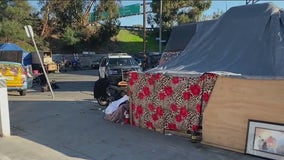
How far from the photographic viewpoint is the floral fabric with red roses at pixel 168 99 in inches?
355

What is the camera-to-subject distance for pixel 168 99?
977 centimetres

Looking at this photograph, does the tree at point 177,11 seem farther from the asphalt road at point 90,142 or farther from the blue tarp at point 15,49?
the asphalt road at point 90,142

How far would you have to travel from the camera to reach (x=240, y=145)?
7.98 meters

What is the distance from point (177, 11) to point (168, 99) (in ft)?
199

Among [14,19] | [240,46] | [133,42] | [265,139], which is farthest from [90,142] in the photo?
[133,42]

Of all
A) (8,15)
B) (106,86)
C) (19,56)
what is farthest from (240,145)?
(8,15)

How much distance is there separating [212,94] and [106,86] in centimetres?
721

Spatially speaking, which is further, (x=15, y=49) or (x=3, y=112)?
(x=15, y=49)

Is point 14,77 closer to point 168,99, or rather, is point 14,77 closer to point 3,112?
point 3,112

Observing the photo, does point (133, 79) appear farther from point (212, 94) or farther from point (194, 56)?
point (212, 94)

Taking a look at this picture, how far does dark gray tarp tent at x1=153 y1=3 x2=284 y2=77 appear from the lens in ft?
29.0

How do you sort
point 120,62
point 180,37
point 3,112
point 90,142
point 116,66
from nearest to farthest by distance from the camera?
point 90,142 < point 3,112 < point 180,37 < point 116,66 < point 120,62

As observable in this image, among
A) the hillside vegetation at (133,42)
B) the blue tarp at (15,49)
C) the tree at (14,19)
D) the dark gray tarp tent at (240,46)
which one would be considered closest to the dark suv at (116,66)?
the dark gray tarp tent at (240,46)

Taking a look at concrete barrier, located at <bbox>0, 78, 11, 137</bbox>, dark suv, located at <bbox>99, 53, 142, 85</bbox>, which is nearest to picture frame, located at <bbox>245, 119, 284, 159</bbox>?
concrete barrier, located at <bbox>0, 78, 11, 137</bbox>
